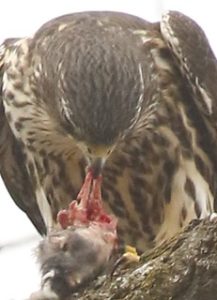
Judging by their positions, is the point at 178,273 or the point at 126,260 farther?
the point at 126,260

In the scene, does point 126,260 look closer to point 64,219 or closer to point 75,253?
point 75,253

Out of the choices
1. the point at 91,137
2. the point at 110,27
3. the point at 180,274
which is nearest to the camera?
the point at 180,274

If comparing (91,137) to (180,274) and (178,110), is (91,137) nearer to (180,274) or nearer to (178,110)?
(178,110)

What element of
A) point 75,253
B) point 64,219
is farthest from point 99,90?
point 75,253

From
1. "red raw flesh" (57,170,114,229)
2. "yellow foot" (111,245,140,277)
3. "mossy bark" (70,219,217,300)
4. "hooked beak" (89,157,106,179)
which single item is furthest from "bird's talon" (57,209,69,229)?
"mossy bark" (70,219,217,300)

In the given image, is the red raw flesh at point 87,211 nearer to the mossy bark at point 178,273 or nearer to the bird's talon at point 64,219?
the bird's talon at point 64,219

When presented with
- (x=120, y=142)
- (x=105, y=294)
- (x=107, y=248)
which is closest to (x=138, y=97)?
(x=120, y=142)
